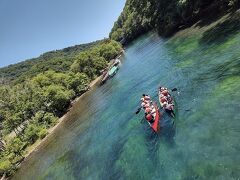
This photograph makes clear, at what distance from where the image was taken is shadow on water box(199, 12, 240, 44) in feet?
160

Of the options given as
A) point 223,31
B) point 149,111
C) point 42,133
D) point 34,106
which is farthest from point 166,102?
point 34,106

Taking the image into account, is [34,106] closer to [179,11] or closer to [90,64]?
[90,64]

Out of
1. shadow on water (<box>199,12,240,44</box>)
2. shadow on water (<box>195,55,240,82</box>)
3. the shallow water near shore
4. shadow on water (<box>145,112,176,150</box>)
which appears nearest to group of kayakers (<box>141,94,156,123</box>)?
shadow on water (<box>145,112,176,150</box>)

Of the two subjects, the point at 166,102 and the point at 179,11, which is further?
the point at 179,11

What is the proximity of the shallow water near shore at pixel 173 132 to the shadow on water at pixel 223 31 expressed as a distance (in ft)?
1.12

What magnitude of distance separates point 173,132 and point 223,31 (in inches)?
1130

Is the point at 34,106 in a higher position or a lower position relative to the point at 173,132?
higher

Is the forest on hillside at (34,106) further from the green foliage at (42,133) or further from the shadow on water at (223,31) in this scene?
the shadow on water at (223,31)

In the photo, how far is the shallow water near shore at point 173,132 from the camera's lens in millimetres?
25281

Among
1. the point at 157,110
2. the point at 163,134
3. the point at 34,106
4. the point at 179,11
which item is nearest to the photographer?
the point at 163,134

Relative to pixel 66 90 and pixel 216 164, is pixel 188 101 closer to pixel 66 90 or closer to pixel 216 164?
pixel 216 164

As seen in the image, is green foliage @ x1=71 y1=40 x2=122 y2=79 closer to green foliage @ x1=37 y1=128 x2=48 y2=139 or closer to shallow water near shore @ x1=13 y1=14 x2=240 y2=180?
green foliage @ x1=37 y1=128 x2=48 y2=139

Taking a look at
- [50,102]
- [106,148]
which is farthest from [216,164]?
[50,102]

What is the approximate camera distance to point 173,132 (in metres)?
31.4
